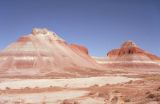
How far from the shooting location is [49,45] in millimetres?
103438

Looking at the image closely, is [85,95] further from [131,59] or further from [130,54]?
[130,54]

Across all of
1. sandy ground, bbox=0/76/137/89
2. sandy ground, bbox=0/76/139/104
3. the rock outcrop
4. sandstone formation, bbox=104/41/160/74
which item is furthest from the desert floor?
the rock outcrop

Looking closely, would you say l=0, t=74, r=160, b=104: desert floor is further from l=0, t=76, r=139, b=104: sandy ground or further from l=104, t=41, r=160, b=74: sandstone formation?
l=104, t=41, r=160, b=74: sandstone formation

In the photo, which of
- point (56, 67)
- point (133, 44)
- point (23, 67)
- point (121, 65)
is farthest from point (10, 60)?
point (133, 44)

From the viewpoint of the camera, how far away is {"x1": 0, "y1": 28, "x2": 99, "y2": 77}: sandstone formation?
90125mm

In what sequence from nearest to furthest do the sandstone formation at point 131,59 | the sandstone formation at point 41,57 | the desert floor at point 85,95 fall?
the desert floor at point 85,95
the sandstone formation at point 41,57
the sandstone formation at point 131,59

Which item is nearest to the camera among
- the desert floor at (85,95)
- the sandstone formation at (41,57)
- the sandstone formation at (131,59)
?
the desert floor at (85,95)

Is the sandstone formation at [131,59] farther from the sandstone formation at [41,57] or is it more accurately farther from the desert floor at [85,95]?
the desert floor at [85,95]

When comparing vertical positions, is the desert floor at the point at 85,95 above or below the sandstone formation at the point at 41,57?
below

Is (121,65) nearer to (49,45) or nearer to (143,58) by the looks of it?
(143,58)

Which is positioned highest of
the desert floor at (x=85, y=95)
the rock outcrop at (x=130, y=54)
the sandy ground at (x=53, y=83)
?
the rock outcrop at (x=130, y=54)

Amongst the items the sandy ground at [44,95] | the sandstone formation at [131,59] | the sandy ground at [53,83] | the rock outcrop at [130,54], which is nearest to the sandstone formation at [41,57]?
the sandy ground at [53,83]

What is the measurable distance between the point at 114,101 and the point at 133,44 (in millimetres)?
150111

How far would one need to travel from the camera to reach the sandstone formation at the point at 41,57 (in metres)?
90.1
